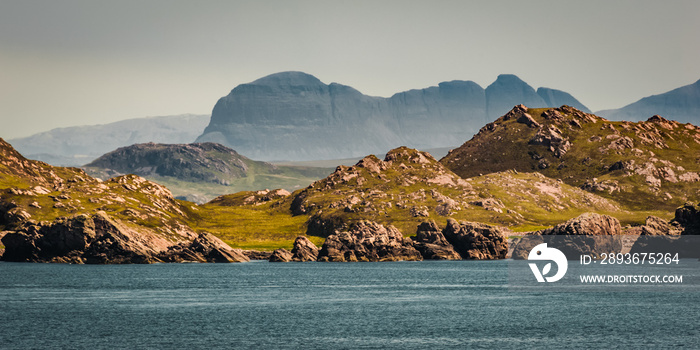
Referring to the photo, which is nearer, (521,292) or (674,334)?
(674,334)

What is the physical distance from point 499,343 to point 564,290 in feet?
233

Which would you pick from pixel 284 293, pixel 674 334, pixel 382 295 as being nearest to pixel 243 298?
pixel 284 293

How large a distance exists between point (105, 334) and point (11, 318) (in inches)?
882

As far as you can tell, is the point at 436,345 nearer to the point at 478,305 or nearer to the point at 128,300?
the point at 478,305

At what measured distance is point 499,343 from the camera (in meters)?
95.9

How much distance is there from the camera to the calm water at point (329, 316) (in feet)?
319

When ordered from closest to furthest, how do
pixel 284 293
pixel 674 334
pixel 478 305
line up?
pixel 674 334 < pixel 478 305 < pixel 284 293

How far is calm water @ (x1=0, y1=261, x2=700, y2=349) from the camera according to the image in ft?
319

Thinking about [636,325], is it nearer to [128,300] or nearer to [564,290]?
[564,290]

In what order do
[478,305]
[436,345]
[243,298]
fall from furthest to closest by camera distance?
1. [243,298]
2. [478,305]
3. [436,345]

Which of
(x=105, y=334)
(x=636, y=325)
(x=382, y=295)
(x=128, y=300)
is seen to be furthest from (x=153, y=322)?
(x=636, y=325)

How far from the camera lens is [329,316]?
12144 cm

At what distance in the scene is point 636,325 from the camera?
110312 mm

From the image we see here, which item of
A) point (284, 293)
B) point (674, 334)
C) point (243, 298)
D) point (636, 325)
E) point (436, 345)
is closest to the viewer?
point (436, 345)
